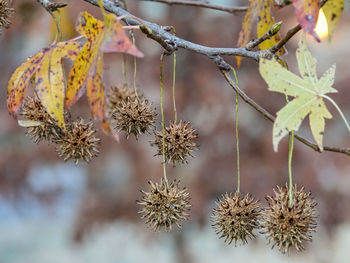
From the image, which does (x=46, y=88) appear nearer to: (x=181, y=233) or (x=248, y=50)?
(x=248, y=50)

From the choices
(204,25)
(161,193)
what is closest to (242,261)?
(204,25)

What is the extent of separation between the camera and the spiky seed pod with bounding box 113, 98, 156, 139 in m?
1.19

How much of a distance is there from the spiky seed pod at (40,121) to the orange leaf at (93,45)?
0.19 m

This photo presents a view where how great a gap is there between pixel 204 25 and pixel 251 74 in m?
0.49

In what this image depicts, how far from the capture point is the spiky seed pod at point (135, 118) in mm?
Answer: 1193

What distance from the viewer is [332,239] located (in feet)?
11.8

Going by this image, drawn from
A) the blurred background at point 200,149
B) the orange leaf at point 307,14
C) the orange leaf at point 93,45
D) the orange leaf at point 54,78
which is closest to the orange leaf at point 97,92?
the orange leaf at point 93,45

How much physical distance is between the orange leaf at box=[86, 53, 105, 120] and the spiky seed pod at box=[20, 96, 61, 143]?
0.31 m

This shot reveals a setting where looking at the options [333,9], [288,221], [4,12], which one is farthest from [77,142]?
[333,9]

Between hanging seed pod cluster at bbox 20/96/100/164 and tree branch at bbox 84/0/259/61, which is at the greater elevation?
tree branch at bbox 84/0/259/61

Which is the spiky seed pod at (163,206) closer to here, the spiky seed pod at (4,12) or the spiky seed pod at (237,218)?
the spiky seed pod at (237,218)

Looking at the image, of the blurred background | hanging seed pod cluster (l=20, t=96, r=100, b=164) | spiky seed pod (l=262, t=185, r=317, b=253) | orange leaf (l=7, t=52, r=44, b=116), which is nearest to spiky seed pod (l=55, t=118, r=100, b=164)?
hanging seed pod cluster (l=20, t=96, r=100, b=164)

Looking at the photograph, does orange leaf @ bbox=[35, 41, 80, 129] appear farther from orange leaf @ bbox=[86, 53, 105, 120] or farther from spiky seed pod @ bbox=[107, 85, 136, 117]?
spiky seed pod @ bbox=[107, 85, 136, 117]

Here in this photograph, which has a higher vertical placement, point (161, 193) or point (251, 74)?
point (251, 74)
